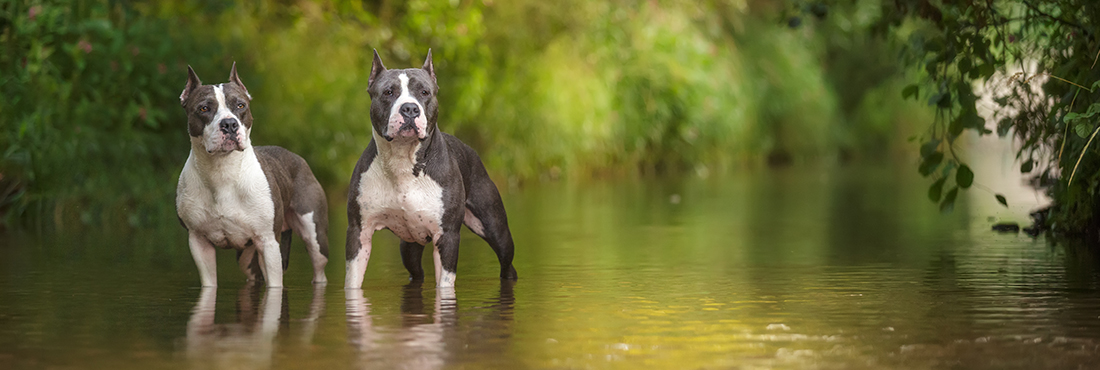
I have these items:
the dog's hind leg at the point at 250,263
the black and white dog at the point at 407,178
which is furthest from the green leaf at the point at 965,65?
the dog's hind leg at the point at 250,263

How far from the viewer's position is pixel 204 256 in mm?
8664

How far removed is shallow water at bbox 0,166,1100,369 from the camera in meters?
6.24

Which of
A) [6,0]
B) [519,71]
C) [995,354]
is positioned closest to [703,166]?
[519,71]

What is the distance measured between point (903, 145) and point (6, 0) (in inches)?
1007

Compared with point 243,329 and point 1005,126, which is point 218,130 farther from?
point 1005,126

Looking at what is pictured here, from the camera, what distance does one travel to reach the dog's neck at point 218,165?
27.2ft

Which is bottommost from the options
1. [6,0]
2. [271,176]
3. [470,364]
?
[470,364]

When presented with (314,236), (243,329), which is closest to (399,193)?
(314,236)

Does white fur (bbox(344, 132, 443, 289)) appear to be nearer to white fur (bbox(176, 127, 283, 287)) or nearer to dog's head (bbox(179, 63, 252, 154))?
white fur (bbox(176, 127, 283, 287))

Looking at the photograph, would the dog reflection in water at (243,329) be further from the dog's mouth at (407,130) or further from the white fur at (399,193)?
the dog's mouth at (407,130)

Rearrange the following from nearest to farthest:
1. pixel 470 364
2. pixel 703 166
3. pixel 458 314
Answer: pixel 470 364 < pixel 458 314 < pixel 703 166

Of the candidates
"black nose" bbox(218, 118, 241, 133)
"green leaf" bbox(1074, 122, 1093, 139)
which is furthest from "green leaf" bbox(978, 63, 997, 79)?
"black nose" bbox(218, 118, 241, 133)

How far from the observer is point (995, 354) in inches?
244

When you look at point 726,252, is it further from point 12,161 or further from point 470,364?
point 12,161
